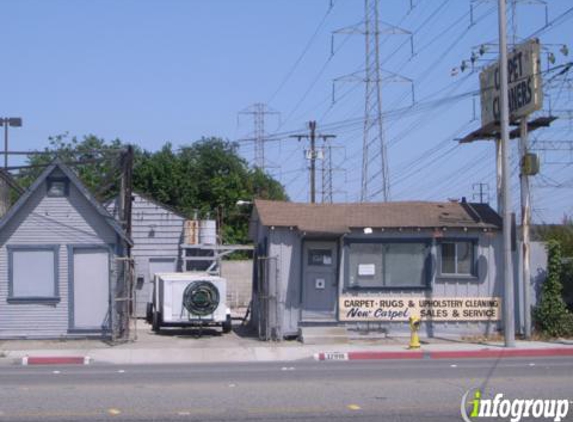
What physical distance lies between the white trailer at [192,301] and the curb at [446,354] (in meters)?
4.52

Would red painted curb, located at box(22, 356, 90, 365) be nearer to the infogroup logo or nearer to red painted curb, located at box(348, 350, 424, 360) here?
red painted curb, located at box(348, 350, 424, 360)

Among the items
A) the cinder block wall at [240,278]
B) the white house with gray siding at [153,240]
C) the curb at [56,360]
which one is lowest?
the curb at [56,360]

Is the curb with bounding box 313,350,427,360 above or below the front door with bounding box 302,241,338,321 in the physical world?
below

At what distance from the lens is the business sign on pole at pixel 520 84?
23375mm

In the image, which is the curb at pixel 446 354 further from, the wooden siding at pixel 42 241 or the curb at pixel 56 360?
the wooden siding at pixel 42 241

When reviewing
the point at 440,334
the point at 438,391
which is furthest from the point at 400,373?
the point at 440,334

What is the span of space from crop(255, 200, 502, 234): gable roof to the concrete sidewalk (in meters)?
3.06

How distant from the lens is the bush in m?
24.3

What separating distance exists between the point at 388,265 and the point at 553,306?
4483 millimetres

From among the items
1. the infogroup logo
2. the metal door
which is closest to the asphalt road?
the infogroup logo

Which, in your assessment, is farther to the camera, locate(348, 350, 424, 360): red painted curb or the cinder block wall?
the cinder block wall

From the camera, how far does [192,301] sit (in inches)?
973

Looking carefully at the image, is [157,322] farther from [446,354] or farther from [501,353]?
[501,353]

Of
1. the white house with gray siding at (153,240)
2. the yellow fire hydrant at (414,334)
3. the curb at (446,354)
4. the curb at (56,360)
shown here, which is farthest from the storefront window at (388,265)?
the white house with gray siding at (153,240)
